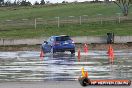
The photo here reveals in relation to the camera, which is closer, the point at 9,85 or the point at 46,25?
the point at 9,85

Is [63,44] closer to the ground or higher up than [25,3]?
closer to the ground

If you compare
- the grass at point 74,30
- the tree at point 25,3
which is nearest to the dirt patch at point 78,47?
the grass at point 74,30

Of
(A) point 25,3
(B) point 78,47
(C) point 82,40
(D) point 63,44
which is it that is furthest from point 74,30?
(A) point 25,3

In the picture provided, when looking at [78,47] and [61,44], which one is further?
[78,47]

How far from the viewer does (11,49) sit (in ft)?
147

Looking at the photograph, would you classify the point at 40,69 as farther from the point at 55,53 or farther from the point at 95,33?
the point at 95,33

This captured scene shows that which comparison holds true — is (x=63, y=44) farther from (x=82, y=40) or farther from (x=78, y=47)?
(x=82, y=40)

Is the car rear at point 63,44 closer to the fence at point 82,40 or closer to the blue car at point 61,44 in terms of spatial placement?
the blue car at point 61,44

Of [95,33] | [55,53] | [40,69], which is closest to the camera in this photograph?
[40,69]

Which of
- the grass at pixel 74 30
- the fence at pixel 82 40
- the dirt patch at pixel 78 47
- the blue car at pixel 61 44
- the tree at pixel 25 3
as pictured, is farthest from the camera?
the tree at pixel 25 3

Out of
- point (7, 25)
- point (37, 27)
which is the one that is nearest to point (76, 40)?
point (37, 27)

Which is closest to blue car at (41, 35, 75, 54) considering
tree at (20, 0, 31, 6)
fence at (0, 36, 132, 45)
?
fence at (0, 36, 132, 45)

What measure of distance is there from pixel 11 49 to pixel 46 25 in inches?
583

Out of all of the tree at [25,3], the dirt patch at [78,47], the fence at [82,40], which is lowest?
the dirt patch at [78,47]
